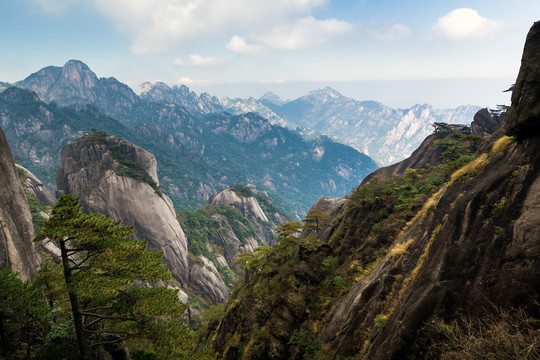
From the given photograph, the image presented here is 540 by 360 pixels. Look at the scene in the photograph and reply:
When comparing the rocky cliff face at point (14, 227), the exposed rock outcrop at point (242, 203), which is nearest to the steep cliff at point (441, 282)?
the rocky cliff face at point (14, 227)

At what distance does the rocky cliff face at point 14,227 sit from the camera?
1345 centimetres

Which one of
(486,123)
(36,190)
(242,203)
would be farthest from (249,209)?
(486,123)

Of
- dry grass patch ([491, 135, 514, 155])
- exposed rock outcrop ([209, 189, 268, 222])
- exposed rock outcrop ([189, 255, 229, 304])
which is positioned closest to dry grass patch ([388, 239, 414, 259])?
dry grass patch ([491, 135, 514, 155])

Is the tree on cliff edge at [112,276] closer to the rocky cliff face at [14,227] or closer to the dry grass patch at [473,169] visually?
the rocky cliff face at [14,227]

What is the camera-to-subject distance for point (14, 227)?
1472 centimetres

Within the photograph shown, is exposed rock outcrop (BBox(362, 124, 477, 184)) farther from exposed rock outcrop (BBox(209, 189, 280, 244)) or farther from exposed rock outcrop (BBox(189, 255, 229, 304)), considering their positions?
exposed rock outcrop (BBox(209, 189, 280, 244))

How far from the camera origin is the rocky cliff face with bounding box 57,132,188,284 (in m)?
68.8

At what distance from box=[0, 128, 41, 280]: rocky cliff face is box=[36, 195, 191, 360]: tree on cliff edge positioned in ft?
20.0

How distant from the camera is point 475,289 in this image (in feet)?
29.0

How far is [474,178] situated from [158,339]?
16.1 meters

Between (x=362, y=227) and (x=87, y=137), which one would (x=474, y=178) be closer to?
(x=362, y=227)

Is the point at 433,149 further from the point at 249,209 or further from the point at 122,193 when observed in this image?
the point at 249,209

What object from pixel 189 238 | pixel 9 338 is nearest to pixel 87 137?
pixel 189 238

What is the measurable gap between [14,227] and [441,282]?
22.0 metres
